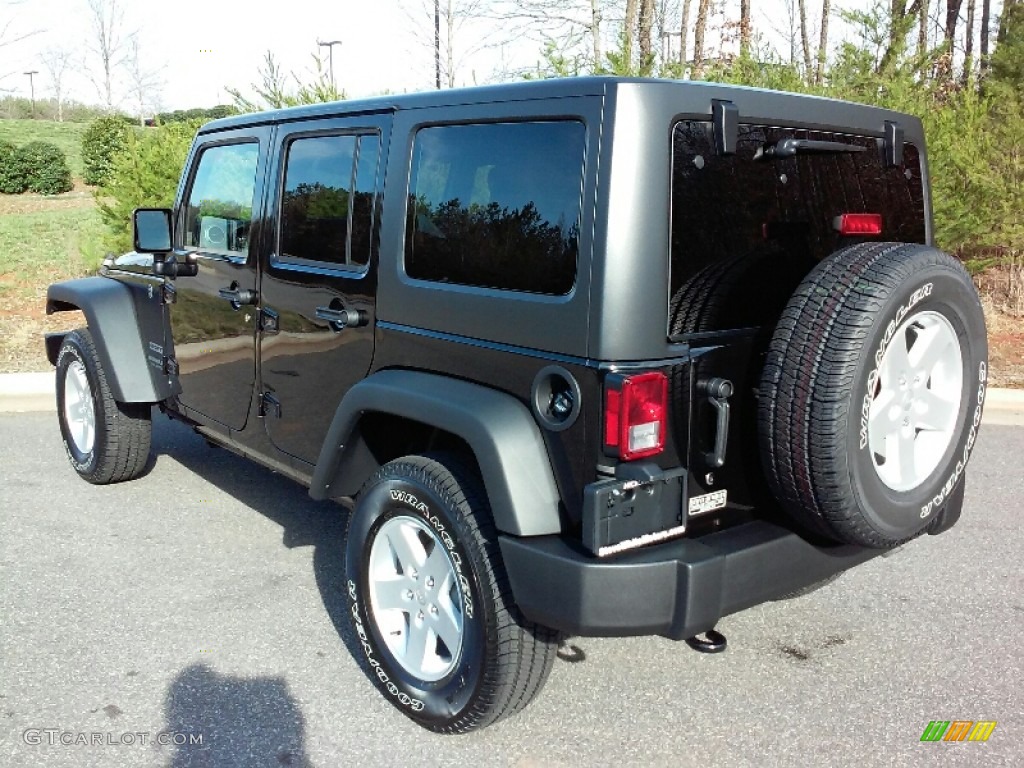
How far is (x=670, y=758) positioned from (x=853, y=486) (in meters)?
1.01

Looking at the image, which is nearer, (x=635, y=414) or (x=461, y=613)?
(x=635, y=414)

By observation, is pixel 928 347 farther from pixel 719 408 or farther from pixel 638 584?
pixel 638 584

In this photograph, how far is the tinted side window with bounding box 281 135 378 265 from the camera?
3221mm

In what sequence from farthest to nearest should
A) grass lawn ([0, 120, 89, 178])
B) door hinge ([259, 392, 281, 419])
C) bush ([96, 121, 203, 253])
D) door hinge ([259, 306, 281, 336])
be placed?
grass lawn ([0, 120, 89, 178])
bush ([96, 121, 203, 253])
door hinge ([259, 392, 281, 419])
door hinge ([259, 306, 281, 336])

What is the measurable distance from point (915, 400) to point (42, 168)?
2818cm

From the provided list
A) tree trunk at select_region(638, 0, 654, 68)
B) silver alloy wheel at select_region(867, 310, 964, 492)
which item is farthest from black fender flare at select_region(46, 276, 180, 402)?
tree trunk at select_region(638, 0, 654, 68)

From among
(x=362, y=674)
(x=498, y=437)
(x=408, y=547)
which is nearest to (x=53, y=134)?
(x=362, y=674)

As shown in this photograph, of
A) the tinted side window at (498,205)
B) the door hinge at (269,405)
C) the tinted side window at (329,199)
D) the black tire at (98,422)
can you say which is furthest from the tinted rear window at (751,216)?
the black tire at (98,422)

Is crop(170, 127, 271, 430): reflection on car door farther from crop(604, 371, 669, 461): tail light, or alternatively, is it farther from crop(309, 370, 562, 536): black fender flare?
crop(604, 371, 669, 461): tail light

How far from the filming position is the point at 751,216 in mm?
2658

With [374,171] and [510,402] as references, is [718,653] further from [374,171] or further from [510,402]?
[374,171]

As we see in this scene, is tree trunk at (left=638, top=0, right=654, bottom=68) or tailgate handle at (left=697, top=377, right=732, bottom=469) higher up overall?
tree trunk at (left=638, top=0, right=654, bottom=68)

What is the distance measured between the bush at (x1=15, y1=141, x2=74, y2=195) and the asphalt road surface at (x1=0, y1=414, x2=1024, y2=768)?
2471 cm

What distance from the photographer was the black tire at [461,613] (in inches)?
103
